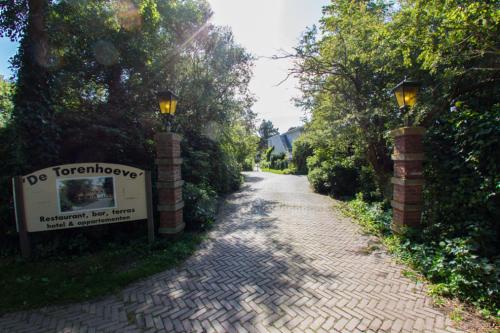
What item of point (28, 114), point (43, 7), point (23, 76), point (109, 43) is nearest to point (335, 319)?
point (28, 114)

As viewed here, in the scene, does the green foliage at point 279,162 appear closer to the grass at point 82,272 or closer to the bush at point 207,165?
the bush at point 207,165

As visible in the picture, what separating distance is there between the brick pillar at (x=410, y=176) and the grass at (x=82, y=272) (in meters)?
4.59

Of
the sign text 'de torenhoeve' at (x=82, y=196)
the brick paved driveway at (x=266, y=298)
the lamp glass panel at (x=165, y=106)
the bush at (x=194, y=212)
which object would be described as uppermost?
the lamp glass panel at (x=165, y=106)

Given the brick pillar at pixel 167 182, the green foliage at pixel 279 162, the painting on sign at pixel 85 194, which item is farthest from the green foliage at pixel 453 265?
the green foliage at pixel 279 162

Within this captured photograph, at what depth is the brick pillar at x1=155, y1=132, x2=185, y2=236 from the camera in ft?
16.9

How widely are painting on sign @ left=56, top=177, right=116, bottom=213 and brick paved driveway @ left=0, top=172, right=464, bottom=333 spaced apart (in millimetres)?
1895

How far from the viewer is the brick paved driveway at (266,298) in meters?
2.77

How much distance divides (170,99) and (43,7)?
11.2 feet

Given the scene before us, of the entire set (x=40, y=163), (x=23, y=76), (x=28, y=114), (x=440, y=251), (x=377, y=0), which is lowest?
(x=440, y=251)

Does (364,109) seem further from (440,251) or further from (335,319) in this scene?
(335,319)

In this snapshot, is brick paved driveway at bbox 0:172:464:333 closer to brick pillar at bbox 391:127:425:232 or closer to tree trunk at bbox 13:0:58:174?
brick pillar at bbox 391:127:425:232

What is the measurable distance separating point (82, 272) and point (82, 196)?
1.41 m

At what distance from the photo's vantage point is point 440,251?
12.9 ft

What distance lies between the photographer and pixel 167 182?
5.19 m
